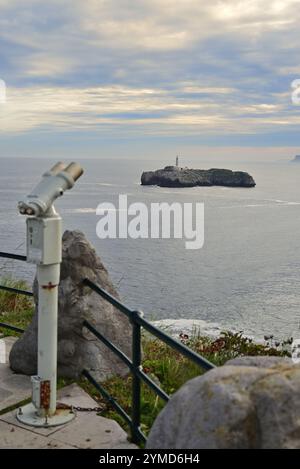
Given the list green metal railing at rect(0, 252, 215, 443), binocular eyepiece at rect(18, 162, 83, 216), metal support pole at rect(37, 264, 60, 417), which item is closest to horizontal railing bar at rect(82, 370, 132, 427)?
green metal railing at rect(0, 252, 215, 443)

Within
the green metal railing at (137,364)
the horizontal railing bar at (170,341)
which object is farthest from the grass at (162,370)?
the horizontal railing bar at (170,341)

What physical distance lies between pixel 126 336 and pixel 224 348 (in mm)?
3740

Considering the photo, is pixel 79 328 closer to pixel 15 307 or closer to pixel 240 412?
pixel 240 412

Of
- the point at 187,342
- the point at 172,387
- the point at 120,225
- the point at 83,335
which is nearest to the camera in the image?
the point at 83,335

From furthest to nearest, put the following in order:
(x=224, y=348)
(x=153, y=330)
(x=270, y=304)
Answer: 1. (x=270, y=304)
2. (x=224, y=348)
3. (x=153, y=330)

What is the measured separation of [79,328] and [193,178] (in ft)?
467

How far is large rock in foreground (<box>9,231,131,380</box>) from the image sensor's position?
595 cm

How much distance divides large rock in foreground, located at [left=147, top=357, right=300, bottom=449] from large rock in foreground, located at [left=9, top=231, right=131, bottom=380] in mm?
3141

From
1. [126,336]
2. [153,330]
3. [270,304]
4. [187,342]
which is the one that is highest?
[153,330]

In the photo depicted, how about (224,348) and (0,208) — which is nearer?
(224,348)

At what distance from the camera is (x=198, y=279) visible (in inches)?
1307

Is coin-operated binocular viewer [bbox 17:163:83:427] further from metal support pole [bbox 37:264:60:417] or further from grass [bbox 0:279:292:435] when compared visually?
grass [bbox 0:279:292:435]

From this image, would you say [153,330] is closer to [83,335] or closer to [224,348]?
[83,335]

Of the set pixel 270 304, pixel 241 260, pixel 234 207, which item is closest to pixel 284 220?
pixel 234 207
